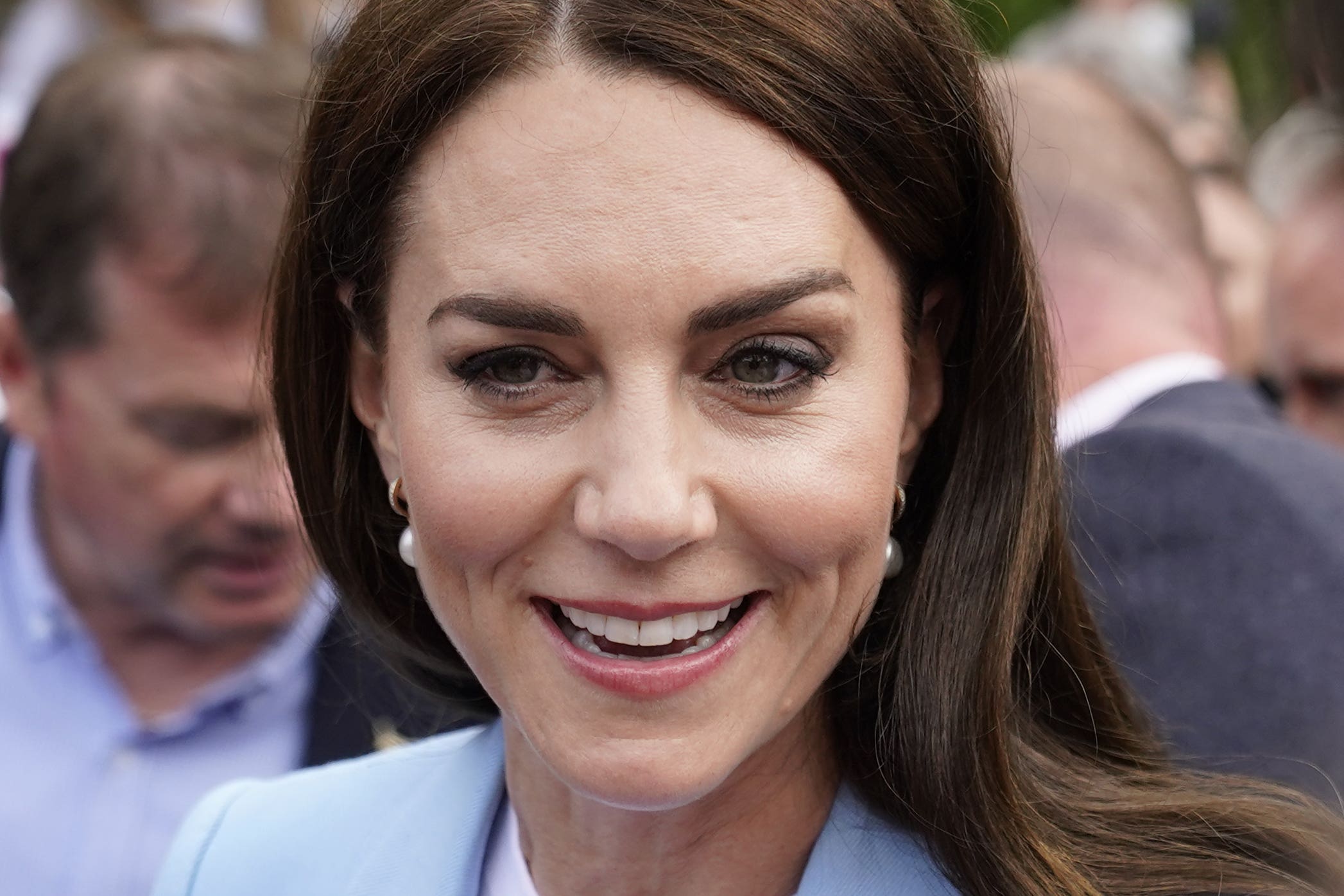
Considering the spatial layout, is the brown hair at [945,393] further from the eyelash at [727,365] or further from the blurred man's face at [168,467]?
the blurred man's face at [168,467]

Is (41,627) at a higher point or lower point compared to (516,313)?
lower

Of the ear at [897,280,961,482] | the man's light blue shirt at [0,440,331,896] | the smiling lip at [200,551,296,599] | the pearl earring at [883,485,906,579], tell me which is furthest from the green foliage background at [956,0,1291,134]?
the man's light blue shirt at [0,440,331,896]

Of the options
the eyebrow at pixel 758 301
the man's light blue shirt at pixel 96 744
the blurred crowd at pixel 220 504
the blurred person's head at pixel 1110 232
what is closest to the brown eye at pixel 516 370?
the eyebrow at pixel 758 301

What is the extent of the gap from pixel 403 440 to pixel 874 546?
60cm

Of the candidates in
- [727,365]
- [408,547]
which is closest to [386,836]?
[408,547]

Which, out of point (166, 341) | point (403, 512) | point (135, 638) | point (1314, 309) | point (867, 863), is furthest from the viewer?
point (1314, 309)

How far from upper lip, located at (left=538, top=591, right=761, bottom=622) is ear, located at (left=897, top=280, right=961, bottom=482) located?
0.38 m

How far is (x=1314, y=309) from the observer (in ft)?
13.9

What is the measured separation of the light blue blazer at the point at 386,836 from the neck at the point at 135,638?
0.88 meters

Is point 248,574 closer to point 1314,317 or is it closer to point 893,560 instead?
point 893,560

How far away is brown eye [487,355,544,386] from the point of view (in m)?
2.08

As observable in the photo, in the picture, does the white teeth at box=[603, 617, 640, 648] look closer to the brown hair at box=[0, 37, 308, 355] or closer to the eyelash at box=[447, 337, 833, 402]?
the eyelash at box=[447, 337, 833, 402]

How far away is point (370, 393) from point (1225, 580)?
1.74 meters

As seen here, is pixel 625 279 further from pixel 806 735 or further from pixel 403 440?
pixel 806 735
